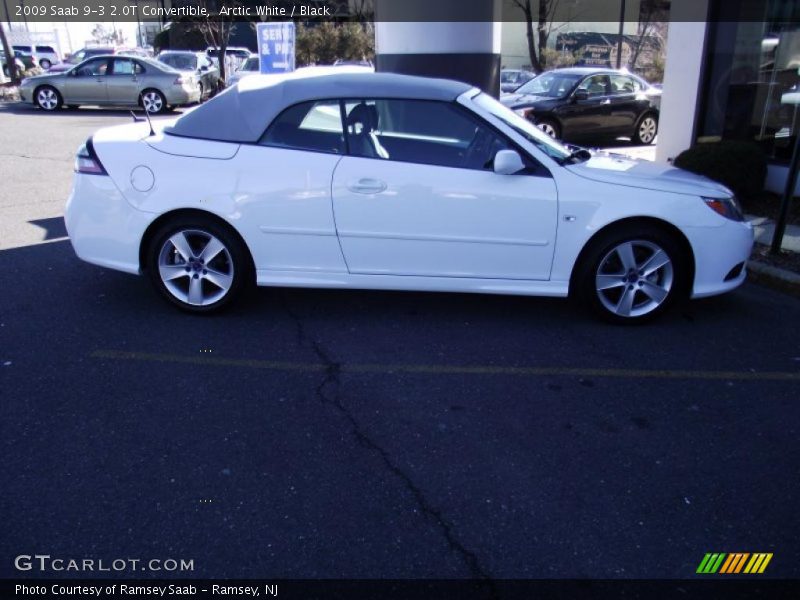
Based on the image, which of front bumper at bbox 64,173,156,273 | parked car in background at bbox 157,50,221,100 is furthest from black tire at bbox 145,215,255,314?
parked car in background at bbox 157,50,221,100

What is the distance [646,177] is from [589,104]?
9.30m

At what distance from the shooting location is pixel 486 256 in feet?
15.6

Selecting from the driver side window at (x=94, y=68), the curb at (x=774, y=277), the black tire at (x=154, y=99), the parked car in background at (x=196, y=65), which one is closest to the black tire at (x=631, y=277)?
the curb at (x=774, y=277)

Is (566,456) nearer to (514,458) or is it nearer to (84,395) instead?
(514,458)

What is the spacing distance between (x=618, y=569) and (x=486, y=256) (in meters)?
2.50

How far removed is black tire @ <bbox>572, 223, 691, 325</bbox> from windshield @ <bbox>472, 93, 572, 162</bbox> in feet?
2.30

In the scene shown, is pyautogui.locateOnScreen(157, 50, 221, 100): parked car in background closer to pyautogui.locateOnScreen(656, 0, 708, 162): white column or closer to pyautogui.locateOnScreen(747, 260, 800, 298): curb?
pyautogui.locateOnScreen(656, 0, 708, 162): white column

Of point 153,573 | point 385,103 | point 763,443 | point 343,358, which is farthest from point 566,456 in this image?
point 385,103

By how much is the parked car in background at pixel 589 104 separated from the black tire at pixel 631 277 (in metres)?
8.87

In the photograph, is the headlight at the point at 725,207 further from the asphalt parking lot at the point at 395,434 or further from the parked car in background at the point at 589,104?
the parked car in background at the point at 589,104

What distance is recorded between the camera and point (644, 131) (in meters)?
14.4

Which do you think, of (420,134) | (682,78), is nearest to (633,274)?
(420,134)

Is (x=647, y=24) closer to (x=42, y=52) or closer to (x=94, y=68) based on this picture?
(x=94, y=68)

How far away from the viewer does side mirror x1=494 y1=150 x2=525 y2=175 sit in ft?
14.9
